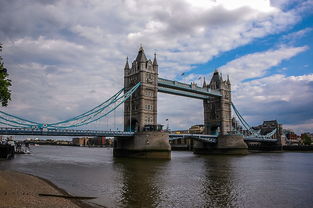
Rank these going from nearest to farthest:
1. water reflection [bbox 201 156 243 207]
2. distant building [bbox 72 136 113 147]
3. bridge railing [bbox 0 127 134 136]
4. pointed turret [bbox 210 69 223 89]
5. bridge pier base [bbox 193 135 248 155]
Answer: water reflection [bbox 201 156 243 207], bridge railing [bbox 0 127 134 136], bridge pier base [bbox 193 135 248 155], pointed turret [bbox 210 69 223 89], distant building [bbox 72 136 113 147]

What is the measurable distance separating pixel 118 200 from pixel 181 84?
47.7m

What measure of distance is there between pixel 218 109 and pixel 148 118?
28.9 metres

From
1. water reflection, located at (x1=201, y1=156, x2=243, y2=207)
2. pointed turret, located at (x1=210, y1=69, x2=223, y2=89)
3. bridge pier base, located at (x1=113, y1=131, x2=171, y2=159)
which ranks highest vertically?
pointed turret, located at (x1=210, y1=69, x2=223, y2=89)

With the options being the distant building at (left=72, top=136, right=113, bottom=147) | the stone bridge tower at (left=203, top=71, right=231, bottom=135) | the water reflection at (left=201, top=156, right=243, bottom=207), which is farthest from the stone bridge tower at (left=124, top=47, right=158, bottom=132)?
the distant building at (left=72, top=136, right=113, bottom=147)

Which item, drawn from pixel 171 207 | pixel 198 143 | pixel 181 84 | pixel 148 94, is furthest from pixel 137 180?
pixel 198 143

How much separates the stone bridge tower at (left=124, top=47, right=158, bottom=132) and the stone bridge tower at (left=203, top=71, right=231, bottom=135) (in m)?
26.6

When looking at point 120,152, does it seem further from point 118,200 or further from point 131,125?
point 118,200

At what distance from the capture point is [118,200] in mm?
14156

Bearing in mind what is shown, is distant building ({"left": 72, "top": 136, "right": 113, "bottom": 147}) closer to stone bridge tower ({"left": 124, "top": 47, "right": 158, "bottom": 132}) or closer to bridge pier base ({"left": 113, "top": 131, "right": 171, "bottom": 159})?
stone bridge tower ({"left": 124, "top": 47, "right": 158, "bottom": 132})

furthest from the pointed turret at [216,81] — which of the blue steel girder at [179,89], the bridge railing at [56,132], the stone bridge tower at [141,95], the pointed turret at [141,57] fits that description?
the bridge railing at [56,132]

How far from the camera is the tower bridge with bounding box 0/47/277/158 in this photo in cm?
4228

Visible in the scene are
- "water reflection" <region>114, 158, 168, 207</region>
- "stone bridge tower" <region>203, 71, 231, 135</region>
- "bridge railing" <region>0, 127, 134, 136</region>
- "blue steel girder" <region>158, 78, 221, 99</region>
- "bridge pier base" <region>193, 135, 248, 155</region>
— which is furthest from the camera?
"stone bridge tower" <region>203, 71, 231, 135</region>

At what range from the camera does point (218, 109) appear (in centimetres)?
7344

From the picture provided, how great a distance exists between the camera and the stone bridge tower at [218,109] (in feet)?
237
